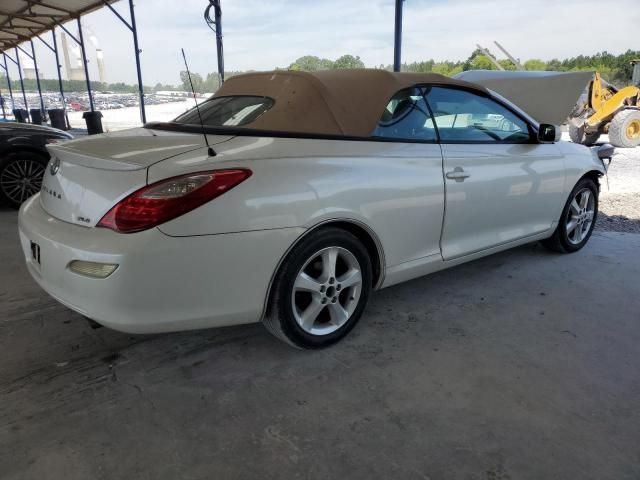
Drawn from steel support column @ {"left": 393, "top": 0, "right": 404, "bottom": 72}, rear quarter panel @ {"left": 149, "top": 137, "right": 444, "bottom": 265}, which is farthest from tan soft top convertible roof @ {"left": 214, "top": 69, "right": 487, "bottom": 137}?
steel support column @ {"left": 393, "top": 0, "right": 404, "bottom": 72}

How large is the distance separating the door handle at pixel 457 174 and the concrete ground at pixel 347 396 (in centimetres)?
84

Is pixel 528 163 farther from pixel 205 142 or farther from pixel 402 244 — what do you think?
pixel 205 142

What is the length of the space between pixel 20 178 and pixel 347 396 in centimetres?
538

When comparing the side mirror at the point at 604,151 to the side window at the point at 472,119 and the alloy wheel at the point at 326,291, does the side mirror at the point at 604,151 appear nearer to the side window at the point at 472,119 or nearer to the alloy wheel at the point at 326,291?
the side window at the point at 472,119

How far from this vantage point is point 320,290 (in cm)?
247

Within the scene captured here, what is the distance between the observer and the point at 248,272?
7.04ft

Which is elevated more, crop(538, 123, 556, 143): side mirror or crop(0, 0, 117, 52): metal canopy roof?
crop(0, 0, 117, 52): metal canopy roof

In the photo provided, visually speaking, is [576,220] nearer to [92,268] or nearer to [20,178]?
[92,268]

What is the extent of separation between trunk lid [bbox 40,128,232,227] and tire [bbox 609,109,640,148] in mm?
11761

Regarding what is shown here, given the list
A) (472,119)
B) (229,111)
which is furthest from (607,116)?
(229,111)

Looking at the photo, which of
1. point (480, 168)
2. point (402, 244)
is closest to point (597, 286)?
point (480, 168)

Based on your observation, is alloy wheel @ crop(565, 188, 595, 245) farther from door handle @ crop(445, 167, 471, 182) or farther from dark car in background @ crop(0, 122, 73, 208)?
dark car in background @ crop(0, 122, 73, 208)

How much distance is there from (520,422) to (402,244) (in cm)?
112

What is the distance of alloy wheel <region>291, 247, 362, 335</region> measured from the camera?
2.44 meters
